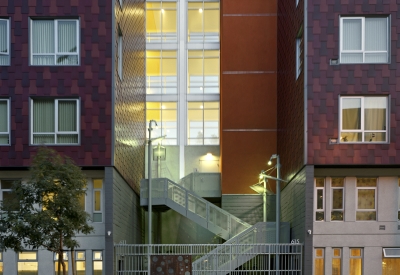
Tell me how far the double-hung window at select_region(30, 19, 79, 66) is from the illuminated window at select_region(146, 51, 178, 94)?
15.2m

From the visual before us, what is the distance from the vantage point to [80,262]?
24812mm

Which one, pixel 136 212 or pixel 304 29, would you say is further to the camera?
pixel 136 212

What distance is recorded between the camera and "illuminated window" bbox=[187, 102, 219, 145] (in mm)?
39094

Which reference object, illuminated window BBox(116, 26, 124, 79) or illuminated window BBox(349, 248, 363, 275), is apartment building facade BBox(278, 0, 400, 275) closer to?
illuminated window BBox(349, 248, 363, 275)

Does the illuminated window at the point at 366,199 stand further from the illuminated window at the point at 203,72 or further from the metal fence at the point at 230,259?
the illuminated window at the point at 203,72

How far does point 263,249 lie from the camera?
1043 inches

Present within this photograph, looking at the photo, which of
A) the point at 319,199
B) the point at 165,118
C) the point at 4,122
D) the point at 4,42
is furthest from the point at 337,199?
the point at 165,118

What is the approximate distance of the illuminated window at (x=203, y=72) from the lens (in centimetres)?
3953

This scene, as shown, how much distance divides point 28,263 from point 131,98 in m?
9.73

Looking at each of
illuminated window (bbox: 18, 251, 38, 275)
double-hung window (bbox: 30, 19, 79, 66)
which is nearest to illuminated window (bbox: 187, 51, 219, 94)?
double-hung window (bbox: 30, 19, 79, 66)

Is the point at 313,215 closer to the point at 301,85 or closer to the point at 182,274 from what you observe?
the point at 301,85

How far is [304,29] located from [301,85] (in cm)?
236

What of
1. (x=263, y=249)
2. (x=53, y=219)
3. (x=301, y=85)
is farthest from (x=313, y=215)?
(x=53, y=219)

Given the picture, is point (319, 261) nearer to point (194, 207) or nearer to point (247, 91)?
point (194, 207)
